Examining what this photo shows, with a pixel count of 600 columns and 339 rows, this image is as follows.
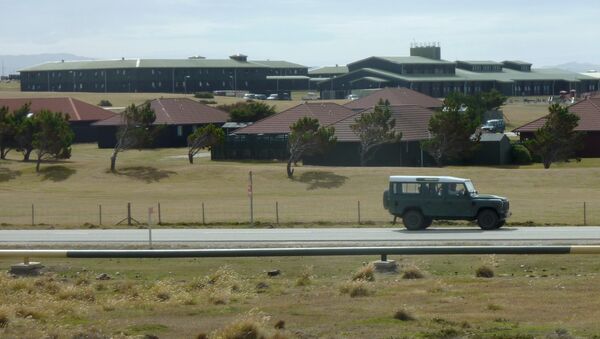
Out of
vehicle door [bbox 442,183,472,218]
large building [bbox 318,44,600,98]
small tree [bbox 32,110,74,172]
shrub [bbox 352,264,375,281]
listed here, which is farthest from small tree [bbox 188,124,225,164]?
large building [bbox 318,44,600,98]

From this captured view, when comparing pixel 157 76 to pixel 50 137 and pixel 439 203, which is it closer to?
pixel 50 137

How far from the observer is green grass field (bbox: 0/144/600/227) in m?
40.7

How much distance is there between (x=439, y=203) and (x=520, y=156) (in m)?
41.3

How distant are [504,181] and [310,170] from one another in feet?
39.5

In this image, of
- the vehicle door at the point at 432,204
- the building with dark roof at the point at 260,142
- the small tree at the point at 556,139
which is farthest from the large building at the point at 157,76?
the vehicle door at the point at 432,204

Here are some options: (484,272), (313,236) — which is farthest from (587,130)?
(484,272)

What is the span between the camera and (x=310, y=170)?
206ft

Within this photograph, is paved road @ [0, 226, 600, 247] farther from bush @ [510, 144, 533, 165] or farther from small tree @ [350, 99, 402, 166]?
bush @ [510, 144, 533, 165]

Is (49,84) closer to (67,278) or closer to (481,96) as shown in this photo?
(481,96)

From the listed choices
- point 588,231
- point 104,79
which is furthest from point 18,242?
point 104,79

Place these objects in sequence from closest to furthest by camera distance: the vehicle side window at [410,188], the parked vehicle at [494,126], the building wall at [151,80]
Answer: the vehicle side window at [410,188], the parked vehicle at [494,126], the building wall at [151,80]

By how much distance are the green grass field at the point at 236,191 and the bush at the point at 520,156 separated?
2.05 meters

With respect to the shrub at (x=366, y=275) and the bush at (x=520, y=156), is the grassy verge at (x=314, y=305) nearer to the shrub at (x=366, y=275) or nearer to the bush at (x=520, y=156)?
the shrub at (x=366, y=275)

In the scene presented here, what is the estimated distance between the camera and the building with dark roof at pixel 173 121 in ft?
291
